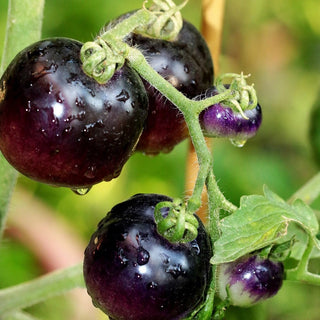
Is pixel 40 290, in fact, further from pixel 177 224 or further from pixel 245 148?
pixel 245 148

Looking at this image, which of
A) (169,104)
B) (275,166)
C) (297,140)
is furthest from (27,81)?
(297,140)

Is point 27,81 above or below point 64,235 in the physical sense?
above

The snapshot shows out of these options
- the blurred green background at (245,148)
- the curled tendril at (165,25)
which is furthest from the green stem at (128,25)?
the blurred green background at (245,148)

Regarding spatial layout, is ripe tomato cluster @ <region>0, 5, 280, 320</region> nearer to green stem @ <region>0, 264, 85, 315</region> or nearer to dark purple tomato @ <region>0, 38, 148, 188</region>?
dark purple tomato @ <region>0, 38, 148, 188</region>

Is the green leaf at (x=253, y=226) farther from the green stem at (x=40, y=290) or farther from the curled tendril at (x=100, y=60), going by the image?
the green stem at (x=40, y=290)

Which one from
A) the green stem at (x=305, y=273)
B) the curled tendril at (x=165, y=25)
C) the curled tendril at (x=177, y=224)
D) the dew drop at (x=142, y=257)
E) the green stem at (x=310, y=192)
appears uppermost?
the curled tendril at (x=165, y=25)

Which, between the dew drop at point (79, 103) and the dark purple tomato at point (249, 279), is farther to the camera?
the dark purple tomato at point (249, 279)

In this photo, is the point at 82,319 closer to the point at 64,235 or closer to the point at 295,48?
the point at 64,235
